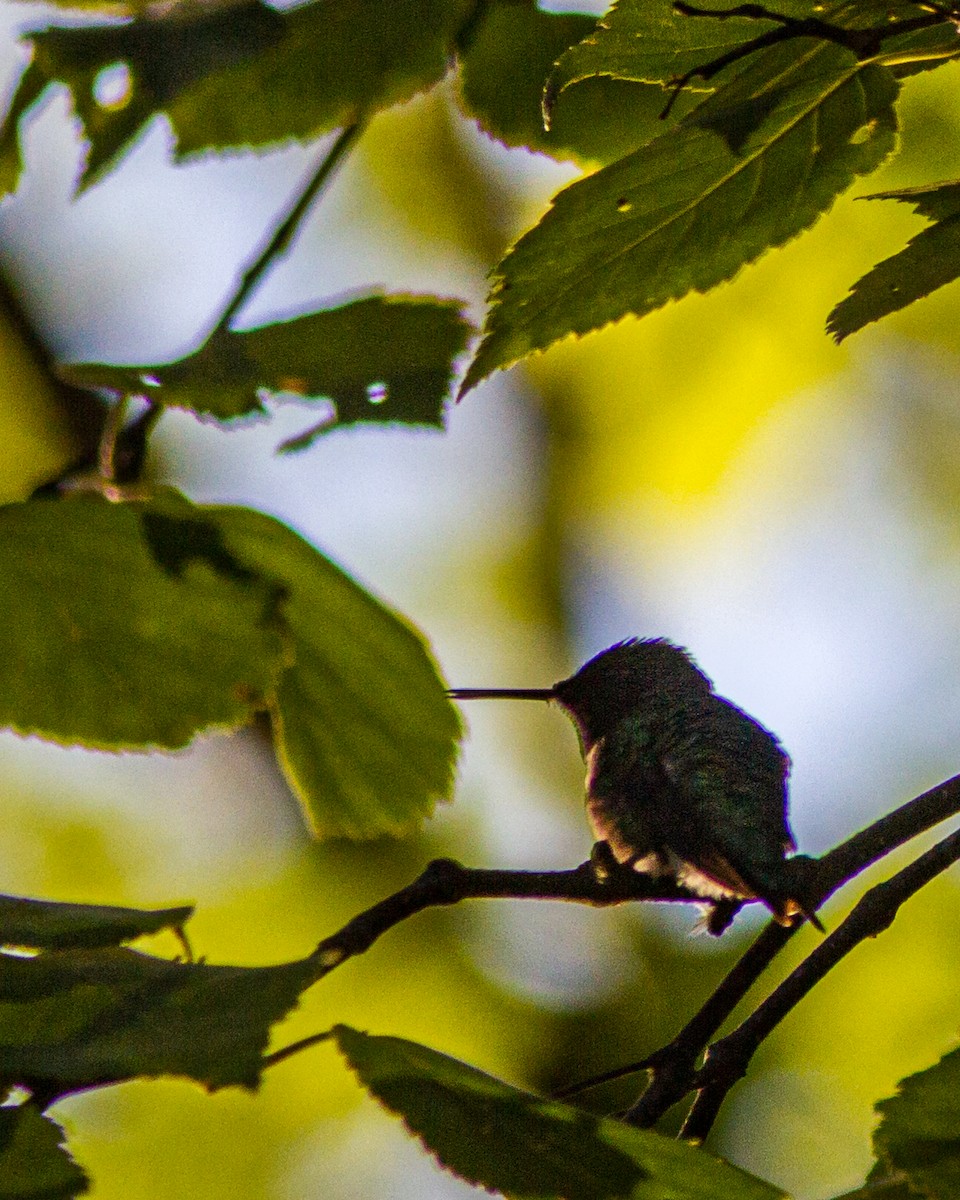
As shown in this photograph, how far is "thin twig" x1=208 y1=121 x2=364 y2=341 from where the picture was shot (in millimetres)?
1914

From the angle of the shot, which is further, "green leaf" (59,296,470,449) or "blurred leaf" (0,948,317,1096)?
"green leaf" (59,296,470,449)

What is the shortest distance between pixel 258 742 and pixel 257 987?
5.62 m

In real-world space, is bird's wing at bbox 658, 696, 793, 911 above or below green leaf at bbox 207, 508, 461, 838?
above

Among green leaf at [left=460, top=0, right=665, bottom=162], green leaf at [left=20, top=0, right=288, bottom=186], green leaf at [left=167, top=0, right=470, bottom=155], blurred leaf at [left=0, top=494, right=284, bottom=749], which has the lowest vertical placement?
blurred leaf at [left=0, top=494, right=284, bottom=749]

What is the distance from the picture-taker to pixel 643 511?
7125 millimetres

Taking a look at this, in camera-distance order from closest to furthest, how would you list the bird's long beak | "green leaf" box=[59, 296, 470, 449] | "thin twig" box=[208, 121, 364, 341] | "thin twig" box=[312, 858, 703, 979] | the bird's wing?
1. "thin twig" box=[312, 858, 703, 979]
2. "green leaf" box=[59, 296, 470, 449]
3. "thin twig" box=[208, 121, 364, 341]
4. the bird's wing
5. the bird's long beak

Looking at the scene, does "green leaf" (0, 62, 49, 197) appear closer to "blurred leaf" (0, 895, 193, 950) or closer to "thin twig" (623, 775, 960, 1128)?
"blurred leaf" (0, 895, 193, 950)

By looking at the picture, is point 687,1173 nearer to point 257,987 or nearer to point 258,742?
point 257,987

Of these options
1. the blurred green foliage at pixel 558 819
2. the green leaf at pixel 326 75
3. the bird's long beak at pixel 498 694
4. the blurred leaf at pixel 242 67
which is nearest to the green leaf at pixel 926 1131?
the blurred leaf at pixel 242 67

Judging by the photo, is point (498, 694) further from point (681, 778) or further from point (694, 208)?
point (694, 208)

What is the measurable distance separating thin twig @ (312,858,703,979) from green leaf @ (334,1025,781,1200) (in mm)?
110

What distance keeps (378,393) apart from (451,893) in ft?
2.24

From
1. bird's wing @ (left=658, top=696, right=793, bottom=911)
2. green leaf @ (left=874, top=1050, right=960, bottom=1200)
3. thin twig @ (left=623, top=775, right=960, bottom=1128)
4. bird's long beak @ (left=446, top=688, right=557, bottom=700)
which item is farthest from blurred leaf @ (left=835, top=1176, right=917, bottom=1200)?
bird's long beak @ (left=446, top=688, right=557, bottom=700)

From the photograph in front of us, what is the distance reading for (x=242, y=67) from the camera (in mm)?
2020
